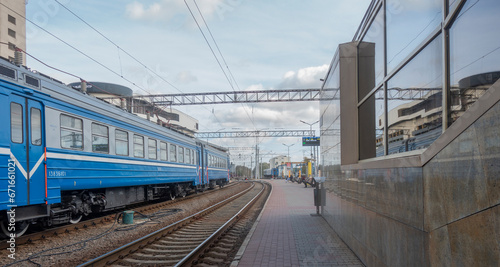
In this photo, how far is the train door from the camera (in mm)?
6930

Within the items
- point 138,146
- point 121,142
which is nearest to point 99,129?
point 121,142

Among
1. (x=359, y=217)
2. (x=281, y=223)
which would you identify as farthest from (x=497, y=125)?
(x=281, y=223)

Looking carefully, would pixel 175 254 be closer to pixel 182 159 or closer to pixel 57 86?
pixel 57 86

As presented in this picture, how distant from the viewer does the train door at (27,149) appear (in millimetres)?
6930

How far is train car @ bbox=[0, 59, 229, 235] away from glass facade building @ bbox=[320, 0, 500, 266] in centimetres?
620

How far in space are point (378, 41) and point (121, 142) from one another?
8.39 metres

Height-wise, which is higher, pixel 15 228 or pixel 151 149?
pixel 151 149

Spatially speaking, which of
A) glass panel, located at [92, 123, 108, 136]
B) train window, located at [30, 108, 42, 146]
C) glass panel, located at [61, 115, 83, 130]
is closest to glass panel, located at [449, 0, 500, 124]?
train window, located at [30, 108, 42, 146]

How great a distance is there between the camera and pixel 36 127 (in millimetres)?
7699

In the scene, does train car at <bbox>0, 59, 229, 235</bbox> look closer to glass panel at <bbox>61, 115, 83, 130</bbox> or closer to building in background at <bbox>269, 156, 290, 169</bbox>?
glass panel at <bbox>61, 115, 83, 130</bbox>

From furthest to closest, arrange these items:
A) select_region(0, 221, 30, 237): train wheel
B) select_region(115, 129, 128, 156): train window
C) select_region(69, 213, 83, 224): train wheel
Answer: select_region(115, 129, 128, 156): train window, select_region(69, 213, 83, 224): train wheel, select_region(0, 221, 30, 237): train wheel

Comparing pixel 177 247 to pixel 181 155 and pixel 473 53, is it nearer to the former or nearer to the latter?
pixel 473 53

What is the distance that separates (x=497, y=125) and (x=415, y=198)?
4.85 feet

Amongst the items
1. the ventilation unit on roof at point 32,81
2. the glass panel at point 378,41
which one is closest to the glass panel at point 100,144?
the ventilation unit on roof at point 32,81
